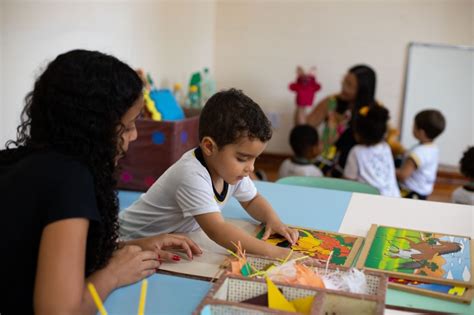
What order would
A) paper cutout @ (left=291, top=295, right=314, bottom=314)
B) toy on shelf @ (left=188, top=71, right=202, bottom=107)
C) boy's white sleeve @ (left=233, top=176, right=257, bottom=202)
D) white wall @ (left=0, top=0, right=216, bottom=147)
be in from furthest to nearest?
toy on shelf @ (left=188, top=71, right=202, bottom=107) < white wall @ (left=0, top=0, right=216, bottom=147) < boy's white sleeve @ (left=233, top=176, right=257, bottom=202) < paper cutout @ (left=291, top=295, right=314, bottom=314)

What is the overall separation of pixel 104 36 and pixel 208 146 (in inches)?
61.3

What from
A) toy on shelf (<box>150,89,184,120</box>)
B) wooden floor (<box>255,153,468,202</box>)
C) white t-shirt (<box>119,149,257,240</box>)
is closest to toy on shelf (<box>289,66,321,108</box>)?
wooden floor (<box>255,153,468,202</box>)

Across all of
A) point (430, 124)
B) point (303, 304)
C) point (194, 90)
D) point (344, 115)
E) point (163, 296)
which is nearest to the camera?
point (303, 304)

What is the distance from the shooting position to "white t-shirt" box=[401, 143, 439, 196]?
121 inches

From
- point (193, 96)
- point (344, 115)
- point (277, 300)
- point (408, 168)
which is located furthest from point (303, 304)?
point (344, 115)

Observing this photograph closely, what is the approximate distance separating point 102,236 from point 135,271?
0.12 metres

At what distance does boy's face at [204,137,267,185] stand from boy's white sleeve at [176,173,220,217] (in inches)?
2.2

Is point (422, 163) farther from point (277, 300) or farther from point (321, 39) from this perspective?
point (277, 300)

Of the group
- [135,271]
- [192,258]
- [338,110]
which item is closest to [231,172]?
[192,258]

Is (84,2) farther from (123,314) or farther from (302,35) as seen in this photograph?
(302,35)

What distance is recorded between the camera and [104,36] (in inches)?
106

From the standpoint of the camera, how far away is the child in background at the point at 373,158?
2846 millimetres

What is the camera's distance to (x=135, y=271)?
1.10 meters

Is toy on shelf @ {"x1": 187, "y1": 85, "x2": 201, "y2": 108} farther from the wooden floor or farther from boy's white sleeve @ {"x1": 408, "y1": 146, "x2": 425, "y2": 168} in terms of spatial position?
boy's white sleeve @ {"x1": 408, "y1": 146, "x2": 425, "y2": 168}
